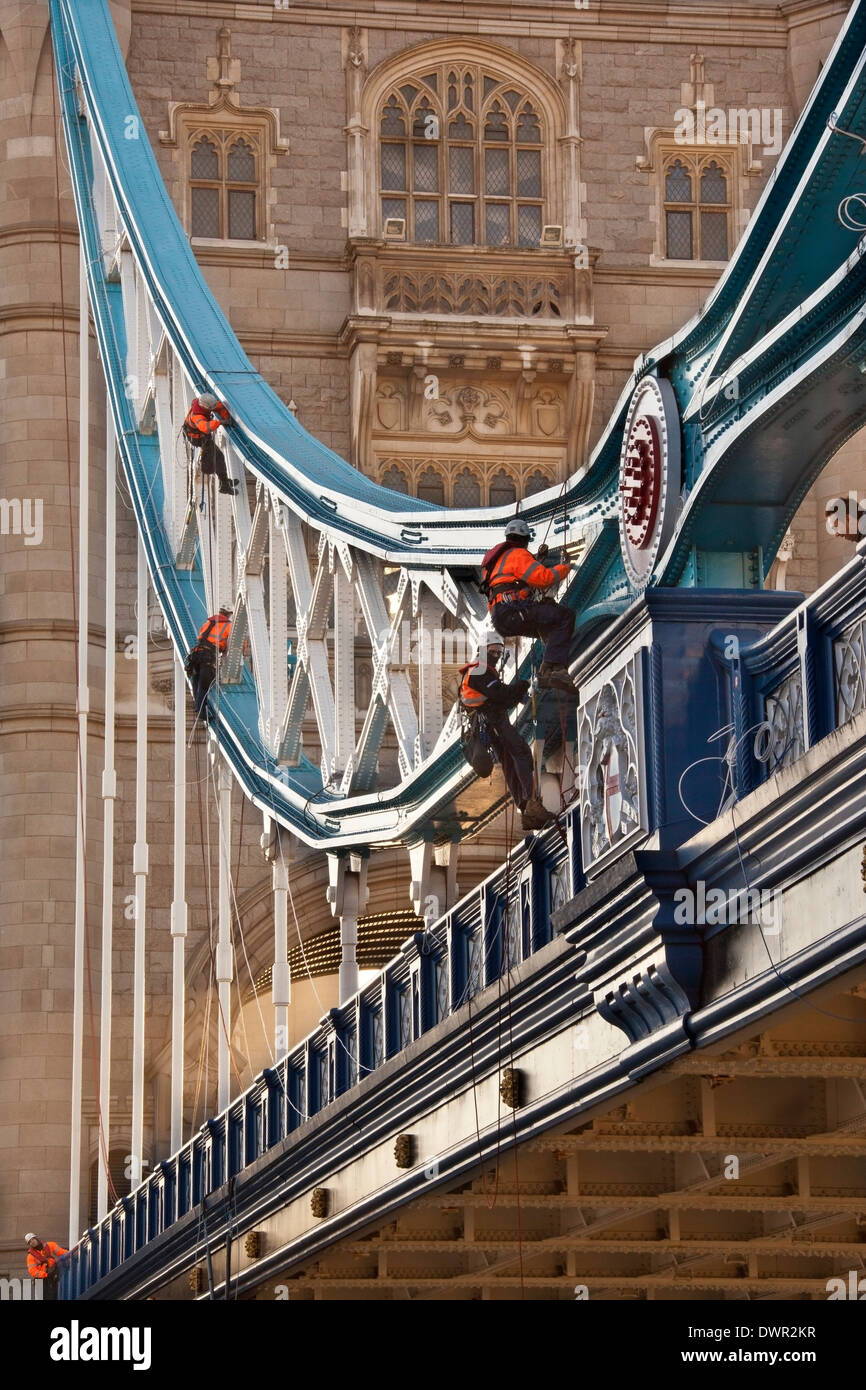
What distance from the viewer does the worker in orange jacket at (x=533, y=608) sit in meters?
14.4

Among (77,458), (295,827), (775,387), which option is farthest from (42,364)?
(775,387)

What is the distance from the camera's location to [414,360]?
1471 inches

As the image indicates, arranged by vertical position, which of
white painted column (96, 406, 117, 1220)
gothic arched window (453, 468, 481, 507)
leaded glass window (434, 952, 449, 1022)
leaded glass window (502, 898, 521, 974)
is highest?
gothic arched window (453, 468, 481, 507)

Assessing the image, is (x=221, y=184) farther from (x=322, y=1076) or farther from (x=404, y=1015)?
(x=404, y=1015)

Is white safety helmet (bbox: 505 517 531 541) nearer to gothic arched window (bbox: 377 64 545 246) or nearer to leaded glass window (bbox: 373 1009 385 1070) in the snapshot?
leaded glass window (bbox: 373 1009 385 1070)

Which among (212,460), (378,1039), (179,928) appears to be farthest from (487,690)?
(179,928)

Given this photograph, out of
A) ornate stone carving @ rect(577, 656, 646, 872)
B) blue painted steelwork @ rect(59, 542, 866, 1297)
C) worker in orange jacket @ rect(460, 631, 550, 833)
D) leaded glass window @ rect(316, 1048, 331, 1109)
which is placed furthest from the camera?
leaded glass window @ rect(316, 1048, 331, 1109)

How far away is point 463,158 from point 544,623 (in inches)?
1007

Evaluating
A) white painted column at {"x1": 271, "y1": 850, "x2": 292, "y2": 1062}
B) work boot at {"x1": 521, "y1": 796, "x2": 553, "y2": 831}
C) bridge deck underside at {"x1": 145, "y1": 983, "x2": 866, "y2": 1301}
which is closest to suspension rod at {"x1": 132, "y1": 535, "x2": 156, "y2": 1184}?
white painted column at {"x1": 271, "y1": 850, "x2": 292, "y2": 1062}

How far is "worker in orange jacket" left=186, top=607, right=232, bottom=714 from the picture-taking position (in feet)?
85.6

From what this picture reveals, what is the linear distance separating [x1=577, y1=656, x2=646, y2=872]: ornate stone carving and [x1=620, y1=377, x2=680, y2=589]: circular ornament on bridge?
0.61m

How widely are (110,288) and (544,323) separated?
230 inches

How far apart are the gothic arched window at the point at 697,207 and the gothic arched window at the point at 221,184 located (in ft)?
17.0
